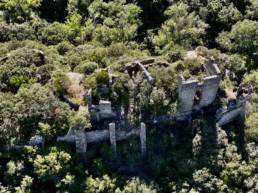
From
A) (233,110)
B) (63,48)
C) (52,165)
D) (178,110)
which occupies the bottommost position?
(52,165)

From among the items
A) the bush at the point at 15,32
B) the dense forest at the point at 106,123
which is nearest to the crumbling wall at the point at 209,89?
the dense forest at the point at 106,123

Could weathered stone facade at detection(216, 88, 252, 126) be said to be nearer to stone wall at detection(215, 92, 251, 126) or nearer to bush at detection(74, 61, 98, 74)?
stone wall at detection(215, 92, 251, 126)

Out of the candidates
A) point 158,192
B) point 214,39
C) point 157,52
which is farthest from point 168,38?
point 158,192

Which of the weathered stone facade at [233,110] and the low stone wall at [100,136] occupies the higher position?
the weathered stone facade at [233,110]

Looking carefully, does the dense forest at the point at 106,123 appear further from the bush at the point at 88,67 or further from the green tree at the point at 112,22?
the green tree at the point at 112,22

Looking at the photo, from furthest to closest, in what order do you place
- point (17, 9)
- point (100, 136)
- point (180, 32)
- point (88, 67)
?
point (17, 9)
point (180, 32)
point (88, 67)
point (100, 136)

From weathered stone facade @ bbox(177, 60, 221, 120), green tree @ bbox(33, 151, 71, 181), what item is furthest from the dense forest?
weathered stone facade @ bbox(177, 60, 221, 120)

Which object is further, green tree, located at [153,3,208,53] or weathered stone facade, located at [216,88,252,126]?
green tree, located at [153,3,208,53]

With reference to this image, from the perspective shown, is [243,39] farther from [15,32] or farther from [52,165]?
[52,165]

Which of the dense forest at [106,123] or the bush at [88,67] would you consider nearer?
the dense forest at [106,123]

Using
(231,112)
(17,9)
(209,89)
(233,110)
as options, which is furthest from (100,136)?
(17,9)

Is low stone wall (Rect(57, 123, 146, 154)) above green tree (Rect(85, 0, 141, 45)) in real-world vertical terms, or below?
below
